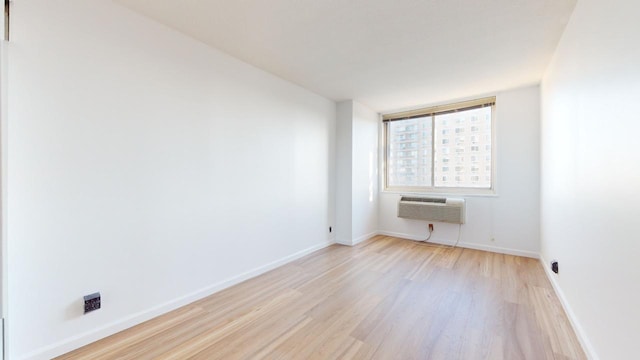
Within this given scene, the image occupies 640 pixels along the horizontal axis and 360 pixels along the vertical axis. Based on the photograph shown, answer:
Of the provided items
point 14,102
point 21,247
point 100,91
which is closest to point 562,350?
point 21,247

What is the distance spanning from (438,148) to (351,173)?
5.33ft

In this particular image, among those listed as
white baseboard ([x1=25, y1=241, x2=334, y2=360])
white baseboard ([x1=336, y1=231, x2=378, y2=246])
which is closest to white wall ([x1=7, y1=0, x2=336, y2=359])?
white baseboard ([x1=25, y1=241, x2=334, y2=360])

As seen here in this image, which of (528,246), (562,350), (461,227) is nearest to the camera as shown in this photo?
(562,350)

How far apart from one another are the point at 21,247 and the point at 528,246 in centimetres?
517

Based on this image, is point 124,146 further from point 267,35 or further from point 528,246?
point 528,246

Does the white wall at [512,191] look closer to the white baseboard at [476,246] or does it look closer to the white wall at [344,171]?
the white baseboard at [476,246]

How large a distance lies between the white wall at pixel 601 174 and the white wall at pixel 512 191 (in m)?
1.45

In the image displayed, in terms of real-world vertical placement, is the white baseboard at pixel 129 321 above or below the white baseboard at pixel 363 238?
below

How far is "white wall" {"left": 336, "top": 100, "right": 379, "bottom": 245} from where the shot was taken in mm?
4172

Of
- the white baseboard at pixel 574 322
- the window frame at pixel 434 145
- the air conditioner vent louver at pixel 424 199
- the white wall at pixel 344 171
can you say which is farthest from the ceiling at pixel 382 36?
the white baseboard at pixel 574 322

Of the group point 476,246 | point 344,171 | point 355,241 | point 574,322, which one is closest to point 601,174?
point 574,322

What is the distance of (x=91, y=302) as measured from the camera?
173 cm

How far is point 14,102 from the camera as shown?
1472 mm

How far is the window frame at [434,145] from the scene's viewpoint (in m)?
3.92
